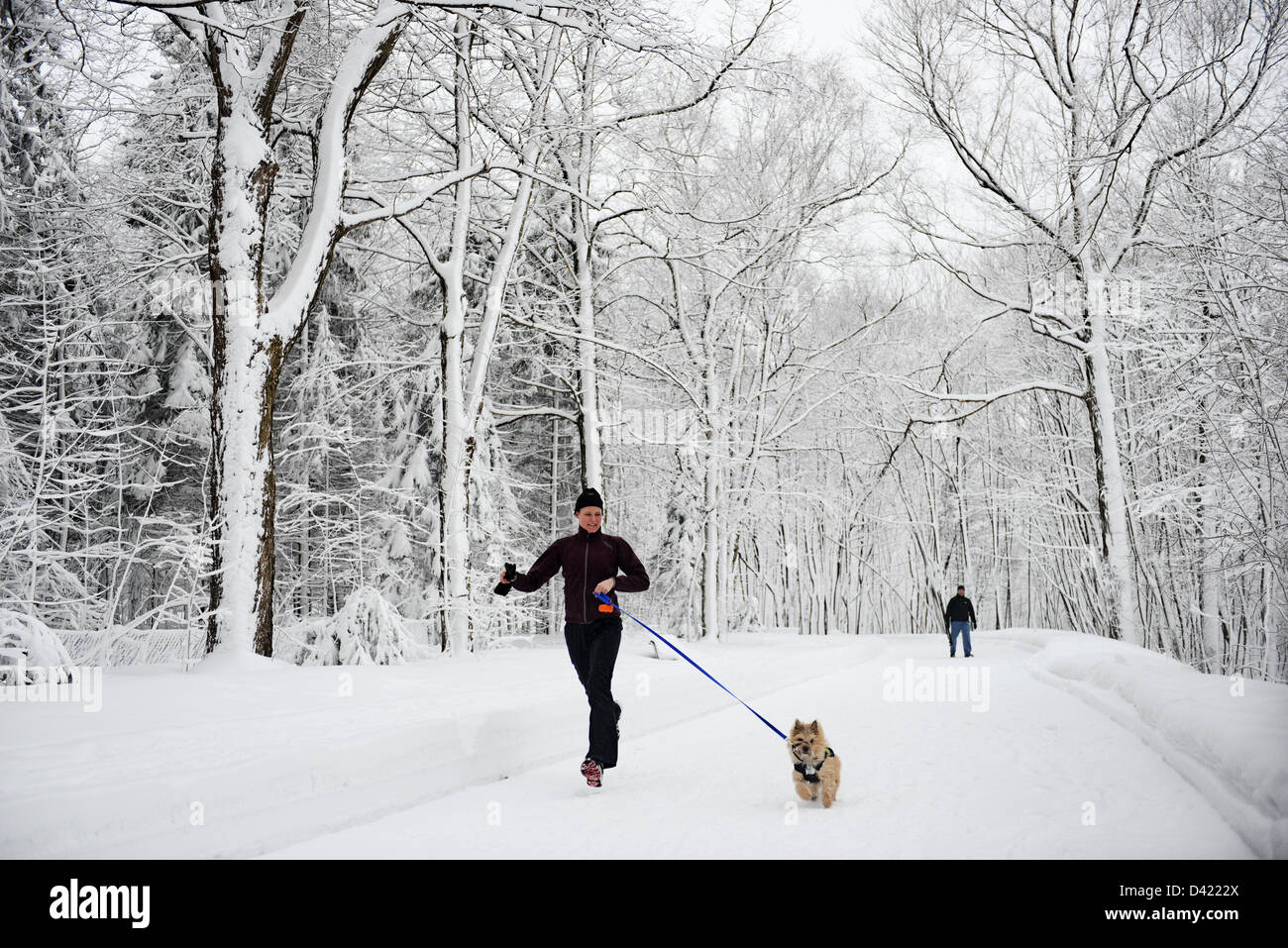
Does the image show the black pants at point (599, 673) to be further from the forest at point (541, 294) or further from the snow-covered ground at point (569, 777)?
the forest at point (541, 294)

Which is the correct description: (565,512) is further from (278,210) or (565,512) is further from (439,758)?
(439,758)

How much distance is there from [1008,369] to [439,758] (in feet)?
107

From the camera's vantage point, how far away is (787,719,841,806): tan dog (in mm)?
5285

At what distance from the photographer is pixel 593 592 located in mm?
6457

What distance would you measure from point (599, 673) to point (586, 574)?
0.75 metres

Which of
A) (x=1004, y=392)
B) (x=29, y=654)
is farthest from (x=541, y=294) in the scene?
(x=29, y=654)

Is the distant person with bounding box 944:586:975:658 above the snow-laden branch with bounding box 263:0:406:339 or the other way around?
the other way around

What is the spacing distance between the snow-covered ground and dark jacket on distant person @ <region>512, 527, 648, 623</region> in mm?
1315

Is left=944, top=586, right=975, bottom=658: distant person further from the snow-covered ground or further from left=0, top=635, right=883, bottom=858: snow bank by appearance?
left=0, top=635, right=883, bottom=858: snow bank

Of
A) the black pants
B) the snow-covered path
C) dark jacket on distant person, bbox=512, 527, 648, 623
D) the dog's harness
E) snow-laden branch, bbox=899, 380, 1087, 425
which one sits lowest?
the snow-covered path

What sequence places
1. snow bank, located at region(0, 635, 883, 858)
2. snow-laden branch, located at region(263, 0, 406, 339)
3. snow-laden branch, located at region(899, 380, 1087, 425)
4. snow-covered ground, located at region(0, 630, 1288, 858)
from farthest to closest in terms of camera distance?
snow-laden branch, located at region(899, 380, 1087, 425), snow-laden branch, located at region(263, 0, 406, 339), snow-covered ground, located at region(0, 630, 1288, 858), snow bank, located at region(0, 635, 883, 858)

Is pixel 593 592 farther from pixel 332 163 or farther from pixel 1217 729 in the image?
pixel 332 163

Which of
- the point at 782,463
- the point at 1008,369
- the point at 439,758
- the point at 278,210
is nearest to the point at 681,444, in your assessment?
the point at 278,210

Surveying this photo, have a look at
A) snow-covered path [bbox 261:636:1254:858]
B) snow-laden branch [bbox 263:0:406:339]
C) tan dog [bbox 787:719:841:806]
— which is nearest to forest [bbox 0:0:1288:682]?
snow-laden branch [bbox 263:0:406:339]
